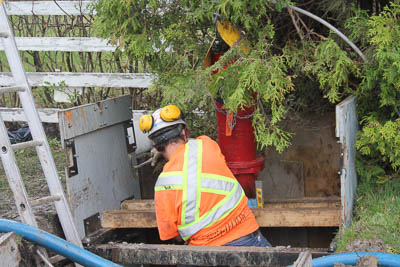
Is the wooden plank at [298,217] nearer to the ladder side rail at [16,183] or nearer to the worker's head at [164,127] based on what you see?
the worker's head at [164,127]

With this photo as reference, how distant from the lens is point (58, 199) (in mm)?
4148

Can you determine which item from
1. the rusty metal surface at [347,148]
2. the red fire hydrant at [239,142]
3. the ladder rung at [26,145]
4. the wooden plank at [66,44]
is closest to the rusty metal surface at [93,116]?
the ladder rung at [26,145]

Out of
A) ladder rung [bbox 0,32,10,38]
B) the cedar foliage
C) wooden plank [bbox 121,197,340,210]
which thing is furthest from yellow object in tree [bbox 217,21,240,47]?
ladder rung [bbox 0,32,10,38]

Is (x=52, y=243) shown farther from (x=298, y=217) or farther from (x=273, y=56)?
(x=273, y=56)

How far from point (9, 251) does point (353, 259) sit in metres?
2.16

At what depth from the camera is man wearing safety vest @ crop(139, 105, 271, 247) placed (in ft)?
12.7

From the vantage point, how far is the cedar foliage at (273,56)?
4.17m

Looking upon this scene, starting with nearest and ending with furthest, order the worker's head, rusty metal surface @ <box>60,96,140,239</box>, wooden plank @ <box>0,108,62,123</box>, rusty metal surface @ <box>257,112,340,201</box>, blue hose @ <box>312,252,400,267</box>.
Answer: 1. blue hose @ <box>312,252,400,267</box>
2. the worker's head
3. rusty metal surface @ <box>60,96,140,239</box>
4. rusty metal surface @ <box>257,112,340,201</box>
5. wooden plank @ <box>0,108,62,123</box>

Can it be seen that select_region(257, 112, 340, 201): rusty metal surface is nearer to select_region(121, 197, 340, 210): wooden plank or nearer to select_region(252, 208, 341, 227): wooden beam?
select_region(121, 197, 340, 210): wooden plank

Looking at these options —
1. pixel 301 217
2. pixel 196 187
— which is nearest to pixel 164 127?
pixel 196 187

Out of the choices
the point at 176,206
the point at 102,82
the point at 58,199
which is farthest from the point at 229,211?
the point at 102,82

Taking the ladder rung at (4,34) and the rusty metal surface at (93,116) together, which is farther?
the rusty metal surface at (93,116)

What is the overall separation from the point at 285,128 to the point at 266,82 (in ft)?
4.56

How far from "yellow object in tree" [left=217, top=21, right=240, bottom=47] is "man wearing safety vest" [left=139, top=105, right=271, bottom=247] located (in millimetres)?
794
